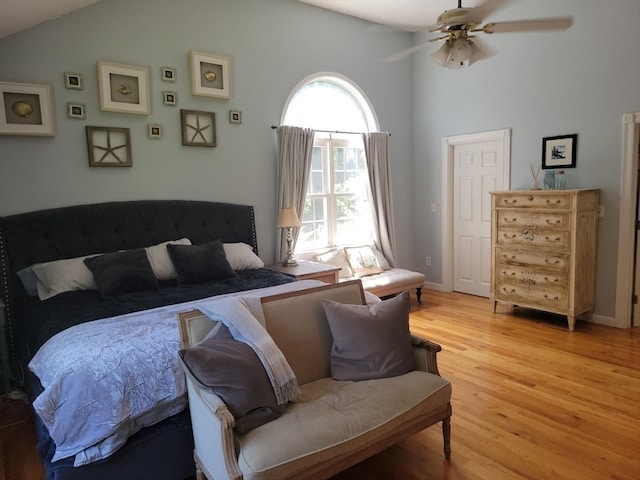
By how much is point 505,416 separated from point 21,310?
3.40m

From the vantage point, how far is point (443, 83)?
5723mm

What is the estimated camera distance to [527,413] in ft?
9.31

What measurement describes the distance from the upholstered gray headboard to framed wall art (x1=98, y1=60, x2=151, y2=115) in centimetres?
82

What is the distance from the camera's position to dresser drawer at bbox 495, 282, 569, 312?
4.39 meters

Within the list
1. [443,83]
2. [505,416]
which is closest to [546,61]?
[443,83]

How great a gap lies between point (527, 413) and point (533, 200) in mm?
2362

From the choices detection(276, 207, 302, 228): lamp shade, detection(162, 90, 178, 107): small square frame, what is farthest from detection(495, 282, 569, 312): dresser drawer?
detection(162, 90, 178, 107): small square frame

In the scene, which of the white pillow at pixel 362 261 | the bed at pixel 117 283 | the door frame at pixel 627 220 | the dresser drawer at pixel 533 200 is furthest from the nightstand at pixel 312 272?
the door frame at pixel 627 220

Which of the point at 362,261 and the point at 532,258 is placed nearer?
the point at 532,258

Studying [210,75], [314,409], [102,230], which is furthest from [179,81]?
[314,409]

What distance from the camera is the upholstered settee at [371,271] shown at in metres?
5.09

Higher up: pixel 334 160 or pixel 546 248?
pixel 334 160

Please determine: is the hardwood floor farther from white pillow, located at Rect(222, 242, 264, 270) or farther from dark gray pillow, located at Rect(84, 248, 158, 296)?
white pillow, located at Rect(222, 242, 264, 270)

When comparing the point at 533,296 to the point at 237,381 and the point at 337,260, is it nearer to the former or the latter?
the point at 337,260
